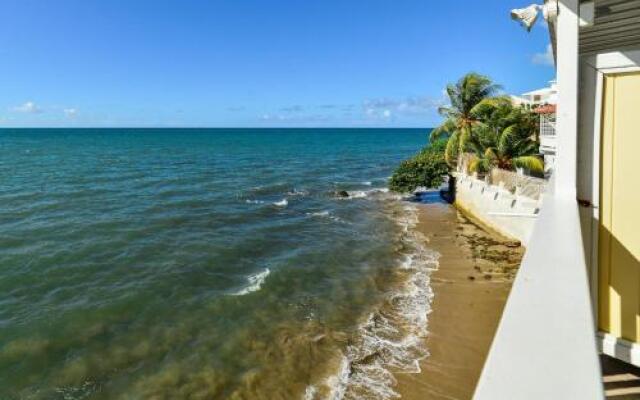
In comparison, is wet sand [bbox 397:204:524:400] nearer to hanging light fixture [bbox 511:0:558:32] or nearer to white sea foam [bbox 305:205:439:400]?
white sea foam [bbox 305:205:439:400]

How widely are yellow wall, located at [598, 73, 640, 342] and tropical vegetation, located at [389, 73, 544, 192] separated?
2108 centimetres

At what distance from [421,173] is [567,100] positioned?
26473mm

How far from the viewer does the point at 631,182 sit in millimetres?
3299

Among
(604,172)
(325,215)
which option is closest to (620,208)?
(604,172)

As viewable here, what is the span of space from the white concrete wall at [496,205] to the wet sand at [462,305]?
22.8 inches

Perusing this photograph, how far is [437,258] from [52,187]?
2937cm

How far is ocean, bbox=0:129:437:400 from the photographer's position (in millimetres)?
9625

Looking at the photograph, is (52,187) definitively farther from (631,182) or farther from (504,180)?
(631,182)

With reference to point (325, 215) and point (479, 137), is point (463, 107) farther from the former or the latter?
point (325, 215)

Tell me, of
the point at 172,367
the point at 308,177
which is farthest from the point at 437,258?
the point at 308,177

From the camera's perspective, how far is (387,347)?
10.8 metres

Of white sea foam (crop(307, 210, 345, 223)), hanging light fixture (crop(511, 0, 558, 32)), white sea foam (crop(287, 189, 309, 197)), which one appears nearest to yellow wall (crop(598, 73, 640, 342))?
hanging light fixture (crop(511, 0, 558, 32))

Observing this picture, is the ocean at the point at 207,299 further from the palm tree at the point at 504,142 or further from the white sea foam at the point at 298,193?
the palm tree at the point at 504,142

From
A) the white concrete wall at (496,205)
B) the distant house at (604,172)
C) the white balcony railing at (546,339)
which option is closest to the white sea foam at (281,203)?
the white concrete wall at (496,205)
